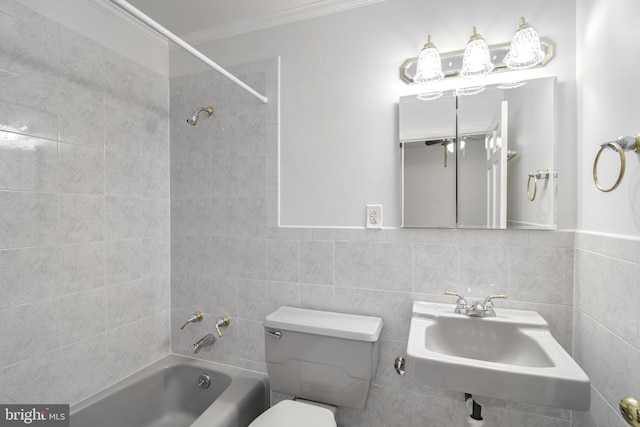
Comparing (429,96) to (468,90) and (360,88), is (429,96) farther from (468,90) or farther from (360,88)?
(360,88)

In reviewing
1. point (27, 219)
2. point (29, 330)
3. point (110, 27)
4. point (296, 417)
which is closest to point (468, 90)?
point (296, 417)

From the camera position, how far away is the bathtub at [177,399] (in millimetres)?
1406

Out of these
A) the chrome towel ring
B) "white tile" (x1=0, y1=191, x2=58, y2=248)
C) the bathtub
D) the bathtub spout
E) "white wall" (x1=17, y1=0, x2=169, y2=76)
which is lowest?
the bathtub

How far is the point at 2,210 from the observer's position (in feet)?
3.83

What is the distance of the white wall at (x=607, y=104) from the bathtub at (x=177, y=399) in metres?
1.67

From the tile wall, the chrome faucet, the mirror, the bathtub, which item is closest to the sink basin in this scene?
the chrome faucet

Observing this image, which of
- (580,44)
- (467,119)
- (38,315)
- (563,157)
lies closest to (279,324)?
(38,315)

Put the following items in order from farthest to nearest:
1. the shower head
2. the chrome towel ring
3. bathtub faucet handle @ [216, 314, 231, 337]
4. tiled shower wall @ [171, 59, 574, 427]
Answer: bathtub faucet handle @ [216, 314, 231, 337], the shower head, tiled shower wall @ [171, 59, 574, 427], the chrome towel ring

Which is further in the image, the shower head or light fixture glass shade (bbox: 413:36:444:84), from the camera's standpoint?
the shower head

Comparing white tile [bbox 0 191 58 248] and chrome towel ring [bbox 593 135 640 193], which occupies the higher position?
chrome towel ring [bbox 593 135 640 193]

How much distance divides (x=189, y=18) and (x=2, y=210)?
1.30 meters

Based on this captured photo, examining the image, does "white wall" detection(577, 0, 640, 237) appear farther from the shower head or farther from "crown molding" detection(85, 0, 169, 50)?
"crown molding" detection(85, 0, 169, 50)

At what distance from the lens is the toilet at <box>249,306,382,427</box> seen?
4.15 ft

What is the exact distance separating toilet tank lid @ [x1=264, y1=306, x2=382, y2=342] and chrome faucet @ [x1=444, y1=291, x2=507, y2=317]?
14.0 inches
